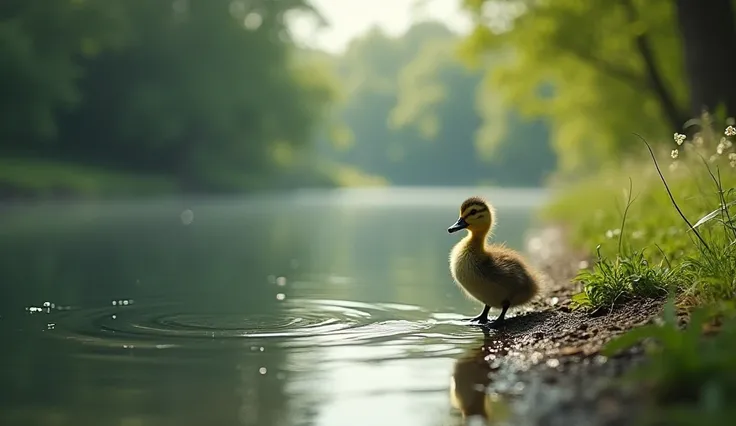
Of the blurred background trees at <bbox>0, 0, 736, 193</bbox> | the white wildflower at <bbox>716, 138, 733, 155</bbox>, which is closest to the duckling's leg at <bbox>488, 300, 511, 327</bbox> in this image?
the white wildflower at <bbox>716, 138, 733, 155</bbox>

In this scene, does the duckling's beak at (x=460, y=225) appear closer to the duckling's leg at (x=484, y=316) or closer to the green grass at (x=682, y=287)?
the duckling's leg at (x=484, y=316)

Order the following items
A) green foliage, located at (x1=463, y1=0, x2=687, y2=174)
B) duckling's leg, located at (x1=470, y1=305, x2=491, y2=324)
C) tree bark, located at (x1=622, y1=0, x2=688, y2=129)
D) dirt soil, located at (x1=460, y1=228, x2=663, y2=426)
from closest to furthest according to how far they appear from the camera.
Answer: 1. dirt soil, located at (x1=460, y1=228, x2=663, y2=426)
2. duckling's leg, located at (x1=470, y1=305, x2=491, y2=324)
3. tree bark, located at (x1=622, y1=0, x2=688, y2=129)
4. green foliage, located at (x1=463, y1=0, x2=687, y2=174)

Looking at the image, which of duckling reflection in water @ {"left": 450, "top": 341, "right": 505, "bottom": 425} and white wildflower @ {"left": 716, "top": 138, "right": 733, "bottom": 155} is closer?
duckling reflection in water @ {"left": 450, "top": 341, "right": 505, "bottom": 425}

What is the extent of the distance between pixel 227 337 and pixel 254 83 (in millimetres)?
54548

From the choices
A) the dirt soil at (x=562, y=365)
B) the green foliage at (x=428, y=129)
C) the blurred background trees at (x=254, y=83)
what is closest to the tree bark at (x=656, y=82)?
the blurred background trees at (x=254, y=83)

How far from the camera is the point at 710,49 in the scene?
49.9 ft

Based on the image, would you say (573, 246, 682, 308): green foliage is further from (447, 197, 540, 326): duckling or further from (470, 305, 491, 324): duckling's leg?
(470, 305, 491, 324): duckling's leg

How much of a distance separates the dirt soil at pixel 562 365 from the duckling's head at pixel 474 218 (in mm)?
803

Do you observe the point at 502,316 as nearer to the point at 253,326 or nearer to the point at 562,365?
the point at 253,326

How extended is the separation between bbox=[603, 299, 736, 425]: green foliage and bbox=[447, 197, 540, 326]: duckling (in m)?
3.16

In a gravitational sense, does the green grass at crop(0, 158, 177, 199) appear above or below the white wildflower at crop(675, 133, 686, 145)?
above

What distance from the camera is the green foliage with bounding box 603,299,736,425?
12.6ft

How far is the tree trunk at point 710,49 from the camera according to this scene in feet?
49.3

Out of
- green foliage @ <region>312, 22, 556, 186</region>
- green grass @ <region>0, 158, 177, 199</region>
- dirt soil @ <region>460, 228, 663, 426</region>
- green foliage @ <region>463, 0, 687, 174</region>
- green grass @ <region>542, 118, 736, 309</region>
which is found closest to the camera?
dirt soil @ <region>460, 228, 663, 426</region>
